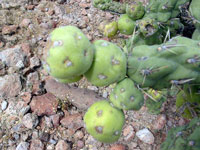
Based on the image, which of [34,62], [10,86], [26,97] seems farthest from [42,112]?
[34,62]

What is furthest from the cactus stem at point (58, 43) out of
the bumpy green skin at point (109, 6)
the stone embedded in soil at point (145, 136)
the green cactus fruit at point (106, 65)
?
the stone embedded in soil at point (145, 136)

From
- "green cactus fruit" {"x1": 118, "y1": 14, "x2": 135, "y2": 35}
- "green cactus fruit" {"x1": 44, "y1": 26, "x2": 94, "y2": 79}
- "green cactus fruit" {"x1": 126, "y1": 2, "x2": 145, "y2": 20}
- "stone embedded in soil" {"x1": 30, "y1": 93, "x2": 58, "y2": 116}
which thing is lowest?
"stone embedded in soil" {"x1": 30, "y1": 93, "x2": 58, "y2": 116}

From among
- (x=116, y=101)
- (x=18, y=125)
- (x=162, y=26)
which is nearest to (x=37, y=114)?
(x=18, y=125)

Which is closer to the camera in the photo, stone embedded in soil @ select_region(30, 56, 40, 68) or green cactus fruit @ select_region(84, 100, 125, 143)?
green cactus fruit @ select_region(84, 100, 125, 143)

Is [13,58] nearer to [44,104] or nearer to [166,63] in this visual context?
[44,104]

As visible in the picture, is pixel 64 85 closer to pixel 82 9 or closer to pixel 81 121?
pixel 81 121

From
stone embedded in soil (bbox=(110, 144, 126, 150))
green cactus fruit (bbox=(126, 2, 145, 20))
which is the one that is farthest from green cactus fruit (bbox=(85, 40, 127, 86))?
stone embedded in soil (bbox=(110, 144, 126, 150))

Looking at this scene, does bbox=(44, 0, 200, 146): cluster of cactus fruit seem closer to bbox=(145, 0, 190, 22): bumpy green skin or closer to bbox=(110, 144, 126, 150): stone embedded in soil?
bbox=(145, 0, 190, 22): bumpy green skin
